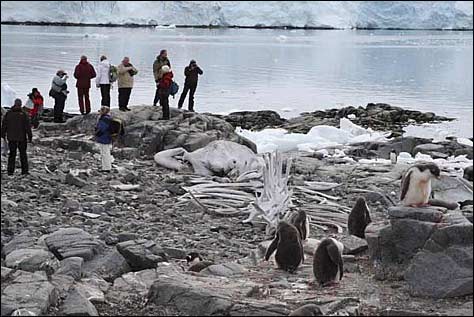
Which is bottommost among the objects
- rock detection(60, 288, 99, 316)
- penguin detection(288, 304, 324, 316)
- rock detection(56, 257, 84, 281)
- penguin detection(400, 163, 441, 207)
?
rock detection(56, 257, 84, 281)

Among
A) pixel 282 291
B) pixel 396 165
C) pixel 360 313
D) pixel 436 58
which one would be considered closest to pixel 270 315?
pixel 360 313

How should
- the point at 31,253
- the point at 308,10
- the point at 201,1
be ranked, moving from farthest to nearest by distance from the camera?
the point at 308,10 < the point at 201,1 < the point at 31,253

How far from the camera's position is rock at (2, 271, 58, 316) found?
6246 millimetres

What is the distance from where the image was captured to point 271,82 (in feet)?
125

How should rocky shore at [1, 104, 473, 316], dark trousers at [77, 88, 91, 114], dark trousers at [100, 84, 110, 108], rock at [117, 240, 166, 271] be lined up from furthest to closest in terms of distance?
dark trousers at [77, 88, 91, 114]
dark trousers at [100, 84, 110, 108]
rock at [117, 240, 166, 271]
rocky shore at [1, 104, 473, 316]

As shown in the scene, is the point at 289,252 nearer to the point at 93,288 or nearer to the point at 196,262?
the point at 196,262

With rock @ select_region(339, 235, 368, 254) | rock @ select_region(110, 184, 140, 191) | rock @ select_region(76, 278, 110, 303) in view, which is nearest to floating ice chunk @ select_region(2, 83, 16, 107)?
rock @ select_region(110, 184, 140, 191)

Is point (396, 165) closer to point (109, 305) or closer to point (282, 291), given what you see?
point (282, 291)

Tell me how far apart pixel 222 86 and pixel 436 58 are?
24101mm

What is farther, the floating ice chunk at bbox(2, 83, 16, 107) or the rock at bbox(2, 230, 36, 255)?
the floating ice chunk at bbox(2, 83, 16, 107)

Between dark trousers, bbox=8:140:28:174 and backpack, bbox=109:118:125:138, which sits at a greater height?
backpack, bbox=109:118:125:138

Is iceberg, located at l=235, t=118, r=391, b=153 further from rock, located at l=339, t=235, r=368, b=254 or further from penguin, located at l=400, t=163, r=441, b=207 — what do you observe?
penguin, located at l=400, t=163, r=441, b=207

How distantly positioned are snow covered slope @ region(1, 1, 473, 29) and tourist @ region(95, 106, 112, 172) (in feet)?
216

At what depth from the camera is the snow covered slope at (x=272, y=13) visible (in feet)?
271
